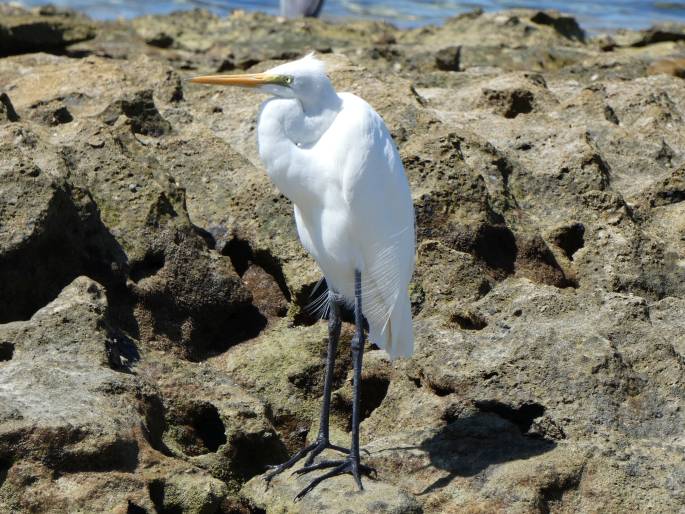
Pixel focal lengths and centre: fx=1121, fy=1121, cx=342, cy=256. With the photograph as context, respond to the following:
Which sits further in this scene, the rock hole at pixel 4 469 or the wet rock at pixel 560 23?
the wet rock at pixel 560 23

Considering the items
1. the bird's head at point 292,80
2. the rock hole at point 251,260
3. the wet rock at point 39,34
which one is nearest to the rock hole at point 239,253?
the rock hole at point 251,260

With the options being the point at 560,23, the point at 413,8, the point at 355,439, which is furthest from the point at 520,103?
the point at 413,8

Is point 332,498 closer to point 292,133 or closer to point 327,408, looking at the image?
point 327,408

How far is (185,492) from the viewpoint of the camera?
347 cm

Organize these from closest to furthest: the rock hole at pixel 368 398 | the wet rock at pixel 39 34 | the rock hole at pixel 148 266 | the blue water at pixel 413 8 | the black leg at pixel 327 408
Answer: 1. the black leg at pixel 327 408
2. the rock hole at pixel 368 398
3. the rock hole at pixel 148 266
4. the wet rock at pixel 39 34
5. the blue water at pixel 413 8

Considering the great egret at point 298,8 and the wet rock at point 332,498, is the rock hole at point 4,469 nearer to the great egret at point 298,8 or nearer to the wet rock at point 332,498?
the wet rock at point 332,498

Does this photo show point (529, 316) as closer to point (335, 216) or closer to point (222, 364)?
point (335, 216)

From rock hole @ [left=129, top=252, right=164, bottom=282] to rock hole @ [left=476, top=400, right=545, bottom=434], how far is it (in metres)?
1.52

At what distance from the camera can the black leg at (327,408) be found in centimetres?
394

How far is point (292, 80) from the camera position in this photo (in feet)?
13.0

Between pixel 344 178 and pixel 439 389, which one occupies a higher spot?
pixel 344 178

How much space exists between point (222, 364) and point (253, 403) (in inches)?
26.5

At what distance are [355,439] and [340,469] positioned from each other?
199 millimetres

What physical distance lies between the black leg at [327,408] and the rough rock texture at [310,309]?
10 cm
